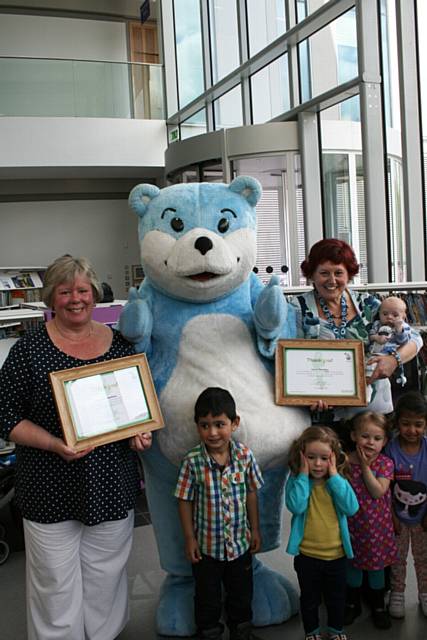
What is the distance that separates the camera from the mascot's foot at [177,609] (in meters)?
2.38

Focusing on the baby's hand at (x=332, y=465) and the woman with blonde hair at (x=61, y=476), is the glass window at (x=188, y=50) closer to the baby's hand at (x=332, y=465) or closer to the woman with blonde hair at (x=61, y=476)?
the woman with blonde hair at (x=61, y=476)

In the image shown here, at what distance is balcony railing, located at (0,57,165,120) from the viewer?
10.3 metres

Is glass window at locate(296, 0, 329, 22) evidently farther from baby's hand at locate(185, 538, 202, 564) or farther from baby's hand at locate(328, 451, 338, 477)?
baby's hand at locate(185, 538, 202, 564)

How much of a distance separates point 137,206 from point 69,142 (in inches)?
339

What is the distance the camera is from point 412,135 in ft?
19.5

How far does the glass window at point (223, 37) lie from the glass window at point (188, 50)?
1.59ft

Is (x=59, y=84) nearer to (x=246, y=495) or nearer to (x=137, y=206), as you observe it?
(x=137, y=206)

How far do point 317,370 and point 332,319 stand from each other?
264 millimetres

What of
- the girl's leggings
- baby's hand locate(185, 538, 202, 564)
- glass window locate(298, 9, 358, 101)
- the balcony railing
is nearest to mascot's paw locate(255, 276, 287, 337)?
baby's hand locate(185, 538, 202, 564)

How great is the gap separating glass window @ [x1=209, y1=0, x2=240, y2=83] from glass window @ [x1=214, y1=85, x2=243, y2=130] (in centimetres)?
31

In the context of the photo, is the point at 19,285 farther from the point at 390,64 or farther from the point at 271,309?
the point at 271,309

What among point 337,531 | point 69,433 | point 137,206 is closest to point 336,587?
point 337,531

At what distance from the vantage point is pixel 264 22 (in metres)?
8.48

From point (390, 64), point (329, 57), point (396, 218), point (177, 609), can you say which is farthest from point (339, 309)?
point (329, 57)
